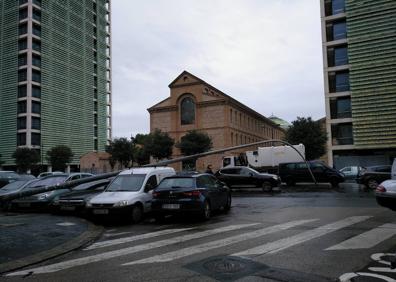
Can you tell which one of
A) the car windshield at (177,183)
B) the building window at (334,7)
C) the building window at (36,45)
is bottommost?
the car windshield at (177,183)

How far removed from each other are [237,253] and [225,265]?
2.95 feet

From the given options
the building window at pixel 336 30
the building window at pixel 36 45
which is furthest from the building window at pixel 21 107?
the building window at pixel 336 30

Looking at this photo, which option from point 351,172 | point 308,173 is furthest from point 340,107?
point 308,173

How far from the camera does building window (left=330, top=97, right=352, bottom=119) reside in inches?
1715

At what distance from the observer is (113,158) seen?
6719cm

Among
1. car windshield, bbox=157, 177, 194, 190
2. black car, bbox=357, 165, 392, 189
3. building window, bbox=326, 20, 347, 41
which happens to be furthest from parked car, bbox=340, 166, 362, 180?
car windshield, bbox=157, 177, 194, 190

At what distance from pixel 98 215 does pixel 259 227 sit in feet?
16.3

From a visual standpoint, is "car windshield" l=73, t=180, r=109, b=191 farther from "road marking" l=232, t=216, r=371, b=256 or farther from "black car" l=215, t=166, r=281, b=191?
"black car" l=215, t=166, r=281, b=191

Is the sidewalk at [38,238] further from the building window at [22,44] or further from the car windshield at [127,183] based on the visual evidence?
the building window at [22,44]

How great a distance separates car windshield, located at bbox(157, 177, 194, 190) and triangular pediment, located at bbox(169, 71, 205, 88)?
192 feet

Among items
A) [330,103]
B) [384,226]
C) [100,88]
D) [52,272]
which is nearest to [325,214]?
[384,226]

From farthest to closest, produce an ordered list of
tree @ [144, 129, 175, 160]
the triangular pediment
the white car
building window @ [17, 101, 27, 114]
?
1. the triangular pediment
2. building window @ [17, 101, 27, 114]
3. tree @ [144, 129, 175, 160]
4. the white car

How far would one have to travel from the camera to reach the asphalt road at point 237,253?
5785 millimetres

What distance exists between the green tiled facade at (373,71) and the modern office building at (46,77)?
4994cm
